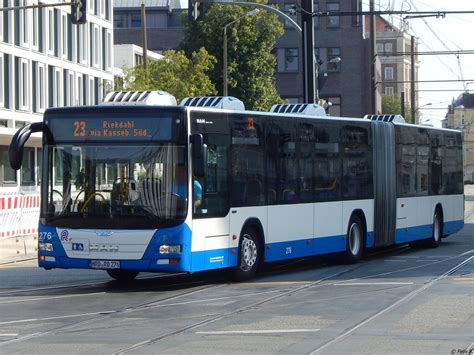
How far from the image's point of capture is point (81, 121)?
18125 mm

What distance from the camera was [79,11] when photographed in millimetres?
31156

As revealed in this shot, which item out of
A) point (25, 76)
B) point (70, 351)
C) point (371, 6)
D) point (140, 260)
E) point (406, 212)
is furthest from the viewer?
point (25, 76)

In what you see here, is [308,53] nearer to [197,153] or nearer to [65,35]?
[197,153]

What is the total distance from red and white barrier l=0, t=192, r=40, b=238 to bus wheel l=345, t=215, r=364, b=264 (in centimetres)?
917

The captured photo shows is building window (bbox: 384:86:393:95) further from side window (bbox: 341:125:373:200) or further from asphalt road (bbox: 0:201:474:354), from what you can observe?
asphalt road (bbox: 0:201:474:354)

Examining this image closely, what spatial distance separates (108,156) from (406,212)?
10645 mm

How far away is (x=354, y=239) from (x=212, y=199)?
626cm

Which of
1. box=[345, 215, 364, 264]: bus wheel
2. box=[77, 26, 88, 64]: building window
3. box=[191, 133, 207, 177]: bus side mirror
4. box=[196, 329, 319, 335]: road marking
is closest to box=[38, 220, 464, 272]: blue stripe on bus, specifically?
box=[191, 133, 207, 177]: bus side mirror

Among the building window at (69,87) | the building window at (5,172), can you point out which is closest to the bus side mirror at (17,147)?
the building window at (5,172)

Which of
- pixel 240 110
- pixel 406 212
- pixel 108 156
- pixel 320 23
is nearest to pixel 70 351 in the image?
pixel 108 156

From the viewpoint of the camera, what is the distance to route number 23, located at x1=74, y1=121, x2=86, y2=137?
18.1 metres

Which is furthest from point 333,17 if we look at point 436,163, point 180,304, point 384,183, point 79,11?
point 180,304

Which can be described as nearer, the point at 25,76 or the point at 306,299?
the point at 306,299

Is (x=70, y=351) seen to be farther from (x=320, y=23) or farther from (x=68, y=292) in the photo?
(x=320, y=23)
